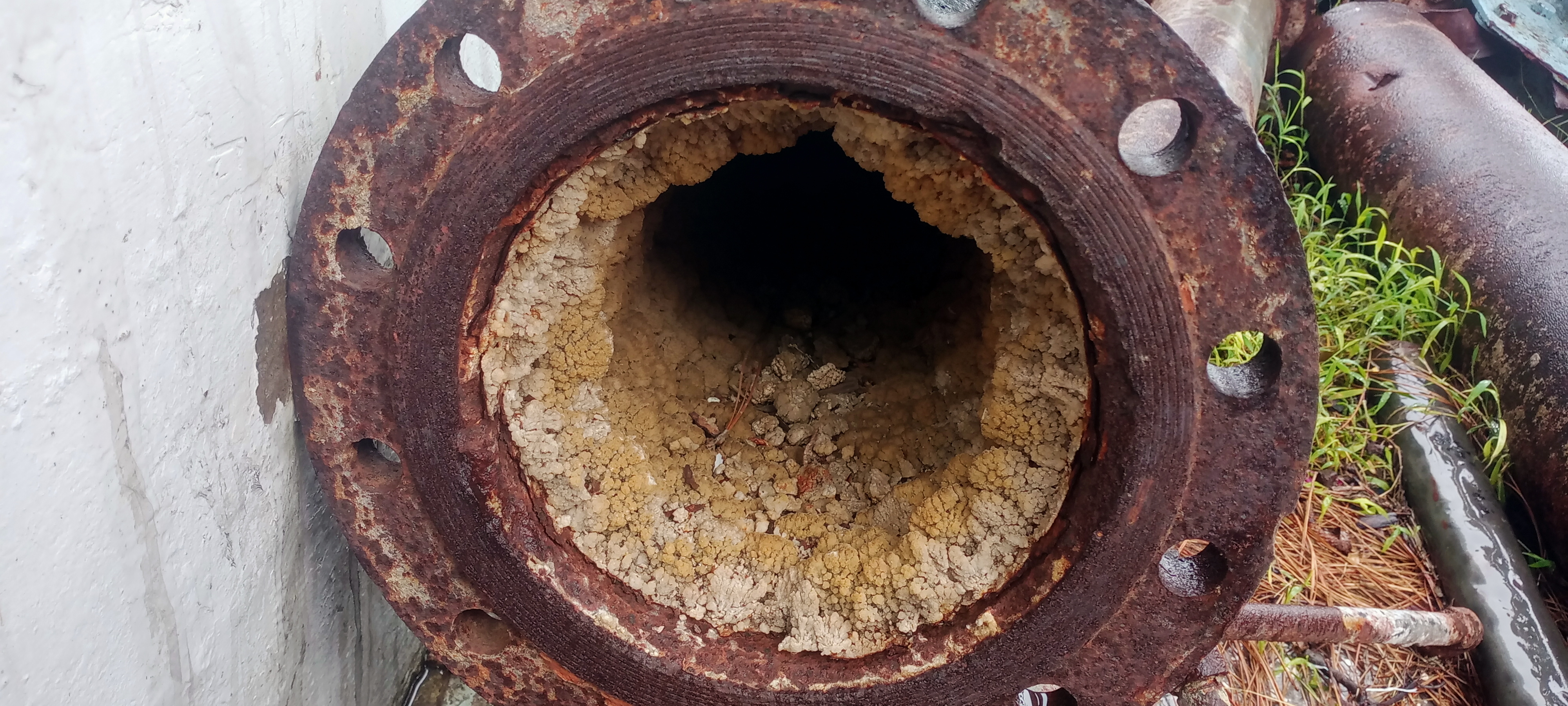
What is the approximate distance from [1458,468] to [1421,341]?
436mm

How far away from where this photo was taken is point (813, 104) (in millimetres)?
952

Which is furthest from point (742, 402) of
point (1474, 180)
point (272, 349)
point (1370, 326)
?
point (1474, 180)

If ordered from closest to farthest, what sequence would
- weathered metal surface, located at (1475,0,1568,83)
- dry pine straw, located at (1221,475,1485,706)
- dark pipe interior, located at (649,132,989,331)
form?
dark pipe interior, located at (649,132,989,331)
dry pine straw, located at (1221,475,1485,706)
weathered metal surface, located at (1475,0,1568,83)

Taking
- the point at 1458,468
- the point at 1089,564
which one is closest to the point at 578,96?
the point at 1089,564

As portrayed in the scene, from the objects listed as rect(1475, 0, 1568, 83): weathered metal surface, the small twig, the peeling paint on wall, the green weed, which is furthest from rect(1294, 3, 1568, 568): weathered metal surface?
the peeling paint on wall

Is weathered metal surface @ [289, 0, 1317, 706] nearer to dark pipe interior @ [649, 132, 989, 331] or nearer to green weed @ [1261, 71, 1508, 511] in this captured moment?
dark pipe interior @ [649, 132, 989, 331]

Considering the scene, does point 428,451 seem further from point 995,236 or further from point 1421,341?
point 1421,341

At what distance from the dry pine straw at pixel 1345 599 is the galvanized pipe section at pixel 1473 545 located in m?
0.06

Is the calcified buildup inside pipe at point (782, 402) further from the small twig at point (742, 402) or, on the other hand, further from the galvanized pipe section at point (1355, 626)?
the galvanized pipe section at point (1355, 626)

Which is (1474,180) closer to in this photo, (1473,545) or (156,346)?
(1473,545)

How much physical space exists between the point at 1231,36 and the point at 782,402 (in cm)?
174

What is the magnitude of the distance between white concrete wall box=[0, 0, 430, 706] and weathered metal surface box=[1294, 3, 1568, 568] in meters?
2.48

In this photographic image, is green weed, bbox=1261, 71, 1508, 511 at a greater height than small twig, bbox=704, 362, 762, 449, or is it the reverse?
green weed, bbox=1261, 71, 1508, 511

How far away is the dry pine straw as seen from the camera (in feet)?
6.20
